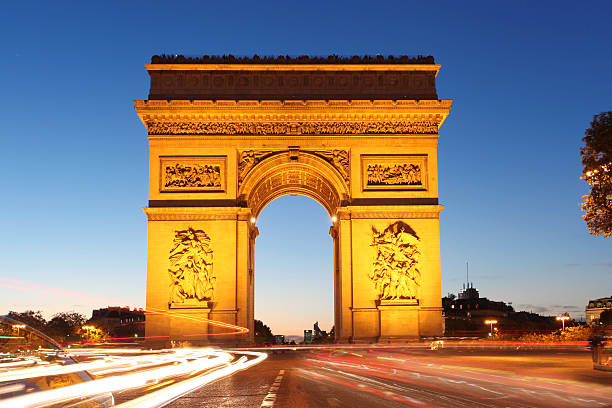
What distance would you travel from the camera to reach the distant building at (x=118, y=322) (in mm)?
103831

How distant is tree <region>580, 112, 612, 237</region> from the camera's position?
17500 mm

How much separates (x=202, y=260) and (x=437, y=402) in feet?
78.2

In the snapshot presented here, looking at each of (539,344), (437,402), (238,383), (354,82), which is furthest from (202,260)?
(437,402)

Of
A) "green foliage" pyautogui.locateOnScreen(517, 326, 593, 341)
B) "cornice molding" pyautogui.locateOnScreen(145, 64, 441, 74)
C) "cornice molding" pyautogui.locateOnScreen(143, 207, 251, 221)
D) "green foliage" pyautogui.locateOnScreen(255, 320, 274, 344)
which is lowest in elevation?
"green foliage" pyautogui.locateOnScreen(255, 320, 274, 344)

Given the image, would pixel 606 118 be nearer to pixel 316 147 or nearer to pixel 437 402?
pixel 437 402

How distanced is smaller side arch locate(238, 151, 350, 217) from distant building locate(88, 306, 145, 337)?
65.3 meters

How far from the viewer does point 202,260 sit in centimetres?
3212

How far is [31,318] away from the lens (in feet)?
206

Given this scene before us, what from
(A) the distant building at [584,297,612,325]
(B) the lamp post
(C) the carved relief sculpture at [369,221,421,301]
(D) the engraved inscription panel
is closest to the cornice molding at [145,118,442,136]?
(D) the engraved inscription panel

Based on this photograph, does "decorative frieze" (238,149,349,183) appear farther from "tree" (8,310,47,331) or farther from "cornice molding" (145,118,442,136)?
"tree" (8,310,47,331)

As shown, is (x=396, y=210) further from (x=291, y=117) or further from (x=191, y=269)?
→ (x=191, y=269)

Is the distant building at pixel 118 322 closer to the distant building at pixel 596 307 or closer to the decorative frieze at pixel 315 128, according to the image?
the decorative frieze at pixel 315 128

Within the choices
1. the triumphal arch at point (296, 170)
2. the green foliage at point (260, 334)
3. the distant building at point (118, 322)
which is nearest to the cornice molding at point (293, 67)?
the triumphal arch at point (296, 170)

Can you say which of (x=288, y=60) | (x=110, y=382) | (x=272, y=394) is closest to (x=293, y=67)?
(x=288, y=60)
